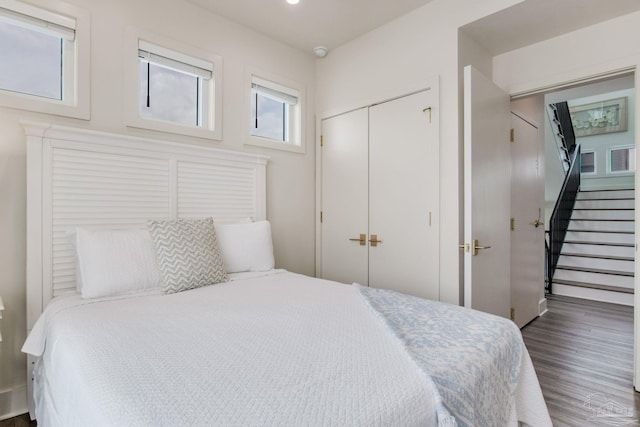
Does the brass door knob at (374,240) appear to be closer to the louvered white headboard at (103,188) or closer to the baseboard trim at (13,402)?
the louvered white headboard at (103,188)

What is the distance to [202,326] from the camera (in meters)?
1.40

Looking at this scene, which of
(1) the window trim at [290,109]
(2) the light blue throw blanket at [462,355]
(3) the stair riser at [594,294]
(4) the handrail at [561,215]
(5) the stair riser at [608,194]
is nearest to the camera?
(2) the light blue throw blanket at [462,355]

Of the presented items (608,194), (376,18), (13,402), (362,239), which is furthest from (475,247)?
(608,194)

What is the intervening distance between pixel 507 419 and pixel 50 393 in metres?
1.85

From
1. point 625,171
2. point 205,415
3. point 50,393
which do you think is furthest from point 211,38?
point 625,171

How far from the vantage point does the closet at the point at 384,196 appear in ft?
8.83

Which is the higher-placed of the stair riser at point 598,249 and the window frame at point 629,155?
the window frame at point 629,155

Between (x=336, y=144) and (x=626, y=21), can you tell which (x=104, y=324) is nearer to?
(x=336, y=144)

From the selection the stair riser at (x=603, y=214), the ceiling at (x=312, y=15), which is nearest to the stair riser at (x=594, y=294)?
the stair riser at (x=603, y=214)

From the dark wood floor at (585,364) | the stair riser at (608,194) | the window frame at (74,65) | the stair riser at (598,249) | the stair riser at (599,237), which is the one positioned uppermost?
the window frame at (74,65)

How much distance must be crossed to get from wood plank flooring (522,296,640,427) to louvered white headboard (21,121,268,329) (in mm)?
2621

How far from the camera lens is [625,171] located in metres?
7.19

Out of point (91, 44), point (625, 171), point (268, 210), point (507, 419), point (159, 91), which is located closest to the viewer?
point (507, 419)

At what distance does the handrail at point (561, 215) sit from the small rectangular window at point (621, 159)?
152 centimetres
